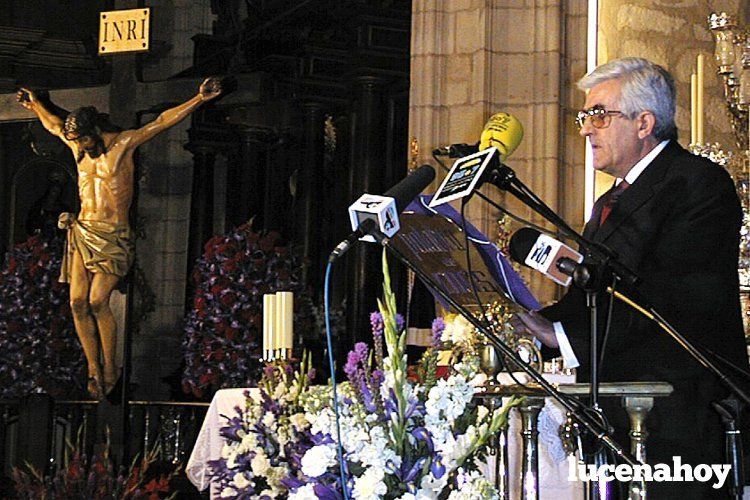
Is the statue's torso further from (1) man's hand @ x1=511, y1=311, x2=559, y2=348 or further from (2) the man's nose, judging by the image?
(1) man's hand @ x1=511, y1=311, x2=559, y2=348

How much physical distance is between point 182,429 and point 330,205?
6.07ft

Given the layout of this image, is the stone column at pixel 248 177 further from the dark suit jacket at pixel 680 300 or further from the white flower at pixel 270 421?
the dark suit jacket at pixel 680 300

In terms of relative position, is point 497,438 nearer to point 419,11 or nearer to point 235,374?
point 419,11

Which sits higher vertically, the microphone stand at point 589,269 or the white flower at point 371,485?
the microphone stand at point 589,269

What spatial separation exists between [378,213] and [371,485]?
0.46m

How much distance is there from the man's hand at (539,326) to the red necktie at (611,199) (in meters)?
0.33

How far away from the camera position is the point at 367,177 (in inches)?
340

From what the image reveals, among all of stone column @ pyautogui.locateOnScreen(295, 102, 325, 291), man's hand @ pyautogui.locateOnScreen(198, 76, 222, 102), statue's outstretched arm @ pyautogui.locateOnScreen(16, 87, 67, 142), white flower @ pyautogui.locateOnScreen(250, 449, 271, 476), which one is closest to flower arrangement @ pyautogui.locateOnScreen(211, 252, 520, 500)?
white flower @ pyautogui.locateOnScreen(250, 449, 271, 476)

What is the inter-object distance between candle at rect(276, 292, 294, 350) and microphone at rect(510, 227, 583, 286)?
2.12 m

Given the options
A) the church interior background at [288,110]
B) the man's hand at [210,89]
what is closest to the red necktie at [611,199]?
the church interior background at [288,110]

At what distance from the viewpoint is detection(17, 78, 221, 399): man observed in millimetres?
8367

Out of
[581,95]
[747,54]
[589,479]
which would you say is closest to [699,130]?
[747,54]

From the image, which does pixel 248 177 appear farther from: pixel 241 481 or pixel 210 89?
pixel 241 481

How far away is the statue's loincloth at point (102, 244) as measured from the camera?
8.36m
